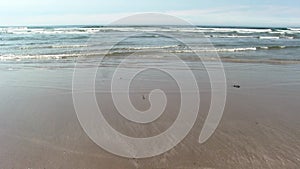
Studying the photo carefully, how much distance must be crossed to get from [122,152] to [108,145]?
1.18 ft

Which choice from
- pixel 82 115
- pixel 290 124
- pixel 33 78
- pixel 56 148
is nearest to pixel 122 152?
pixel 56 148

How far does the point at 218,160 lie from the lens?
4.18 m

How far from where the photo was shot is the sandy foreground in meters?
4.13

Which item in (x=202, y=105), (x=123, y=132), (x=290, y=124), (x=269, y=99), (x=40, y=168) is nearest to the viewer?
(x=40, y=168)

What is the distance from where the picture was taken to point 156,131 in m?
5.22

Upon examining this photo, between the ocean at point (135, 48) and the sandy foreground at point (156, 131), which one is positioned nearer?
the sandy foreground at point (156, 131)

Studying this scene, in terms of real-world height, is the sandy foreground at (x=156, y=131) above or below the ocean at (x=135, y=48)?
below

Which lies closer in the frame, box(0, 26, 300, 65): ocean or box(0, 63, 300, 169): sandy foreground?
box(0, 63, 300, 169): sandy foreground

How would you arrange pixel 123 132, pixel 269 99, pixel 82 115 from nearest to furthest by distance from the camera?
1. pixel 123 132
2. pixel 82 115
3. pixel 269 99

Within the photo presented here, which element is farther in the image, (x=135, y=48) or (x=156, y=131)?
(x=135, y=48)

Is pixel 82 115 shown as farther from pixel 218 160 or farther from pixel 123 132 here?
pixel 218 160

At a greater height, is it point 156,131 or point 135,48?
point 135,48

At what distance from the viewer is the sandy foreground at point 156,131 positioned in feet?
13.6

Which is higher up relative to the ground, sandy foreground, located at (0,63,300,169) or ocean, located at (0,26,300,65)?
ocean, located at (0,26,300,65)
